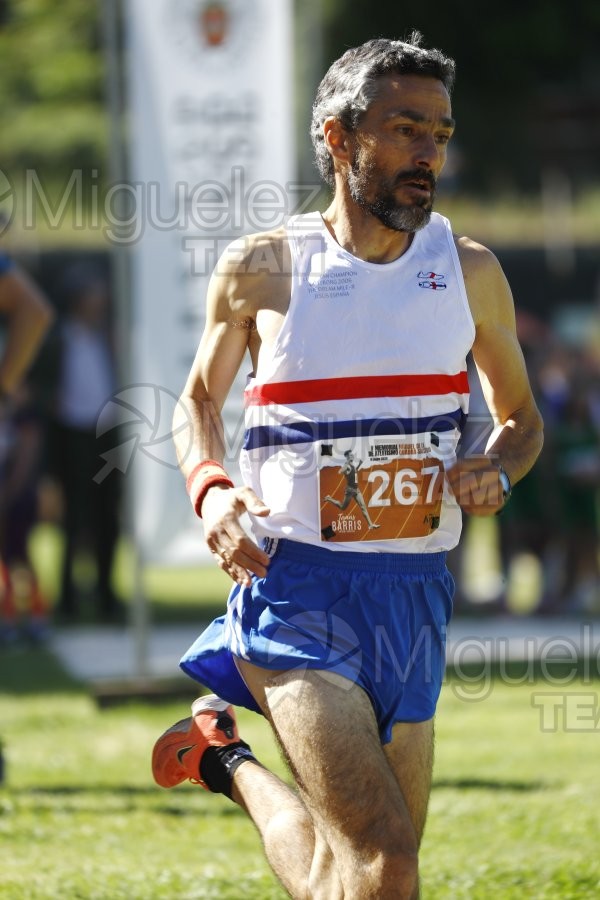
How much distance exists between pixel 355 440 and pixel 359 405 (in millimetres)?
85

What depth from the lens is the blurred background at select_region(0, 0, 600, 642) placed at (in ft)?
27.9

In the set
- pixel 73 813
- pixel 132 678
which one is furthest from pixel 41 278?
pixel 73 813

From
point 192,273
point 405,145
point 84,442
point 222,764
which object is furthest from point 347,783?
point 84,442

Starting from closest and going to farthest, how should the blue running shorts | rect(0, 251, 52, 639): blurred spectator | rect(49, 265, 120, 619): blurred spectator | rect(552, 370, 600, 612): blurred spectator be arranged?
the blue running shorts, rect(0, 251, 52, 639): blurred spectator, rect(552, 370, 600, 612): blurred spectator, rect(49, 265, 120, 619): blurred spectator

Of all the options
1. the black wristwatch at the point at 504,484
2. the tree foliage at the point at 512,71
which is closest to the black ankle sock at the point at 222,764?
the black wristwatch at the point at 504,484

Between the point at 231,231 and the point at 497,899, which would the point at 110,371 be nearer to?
the point at 231,231

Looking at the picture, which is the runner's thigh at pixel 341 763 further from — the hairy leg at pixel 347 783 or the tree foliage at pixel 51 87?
the tree foliage at pixel 51 87

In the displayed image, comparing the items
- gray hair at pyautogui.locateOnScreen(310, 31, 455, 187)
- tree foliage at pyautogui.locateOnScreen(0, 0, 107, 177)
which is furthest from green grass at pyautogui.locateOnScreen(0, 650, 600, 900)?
tree foliage at pyautogui.locateOnScreen(0, 0, 107, 177)

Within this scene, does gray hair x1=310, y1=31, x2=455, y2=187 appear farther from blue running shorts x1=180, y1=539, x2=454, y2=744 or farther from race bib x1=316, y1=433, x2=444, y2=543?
blue running shorts x1=180, y1=539, x2=454, y2=744

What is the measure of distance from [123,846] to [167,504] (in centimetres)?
298

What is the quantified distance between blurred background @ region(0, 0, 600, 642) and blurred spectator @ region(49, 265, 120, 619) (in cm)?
2

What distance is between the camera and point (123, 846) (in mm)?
5590

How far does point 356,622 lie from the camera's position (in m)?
3.66

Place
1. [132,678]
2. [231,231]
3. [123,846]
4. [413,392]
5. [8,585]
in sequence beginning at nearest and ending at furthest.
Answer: [413,392] → [123,846] → [231,231] → [132,678] → [8,585]
